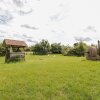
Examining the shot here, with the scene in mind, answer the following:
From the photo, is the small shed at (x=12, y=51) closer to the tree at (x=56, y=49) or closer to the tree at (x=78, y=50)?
the tree at (x=78, y=50)

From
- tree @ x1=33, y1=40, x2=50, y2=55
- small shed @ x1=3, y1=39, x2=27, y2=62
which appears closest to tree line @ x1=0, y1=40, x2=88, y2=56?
tree @ x1=33, y1=40, x2=50, y2=55

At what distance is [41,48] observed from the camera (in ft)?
317

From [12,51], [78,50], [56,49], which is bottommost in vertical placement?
[12,51]

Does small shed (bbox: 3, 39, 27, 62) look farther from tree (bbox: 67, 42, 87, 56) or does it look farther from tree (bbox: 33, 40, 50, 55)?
tree (bbox: 33, 40, 50, 55)

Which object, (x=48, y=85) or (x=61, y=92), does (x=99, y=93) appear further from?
(x=48, y=85)

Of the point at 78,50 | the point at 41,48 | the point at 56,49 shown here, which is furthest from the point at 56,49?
the point at 78,50

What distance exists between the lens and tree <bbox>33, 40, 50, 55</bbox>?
95.6 metres

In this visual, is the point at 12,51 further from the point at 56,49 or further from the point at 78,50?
the point at 56,49

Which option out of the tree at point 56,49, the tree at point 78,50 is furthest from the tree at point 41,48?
the tree at point 78,50

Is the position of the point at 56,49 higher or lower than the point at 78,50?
higher

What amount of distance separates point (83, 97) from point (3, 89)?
418cm

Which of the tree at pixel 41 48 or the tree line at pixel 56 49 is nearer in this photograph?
the tree line at pixel 56 49

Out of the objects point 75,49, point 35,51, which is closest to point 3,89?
point 75,49

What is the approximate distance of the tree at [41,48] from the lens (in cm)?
9562
